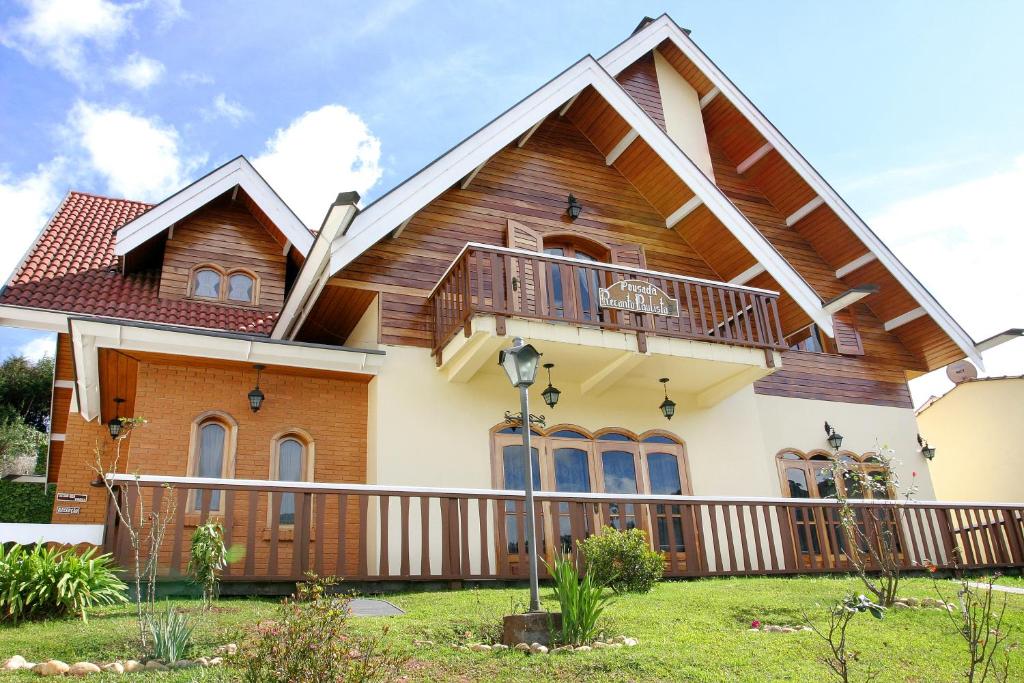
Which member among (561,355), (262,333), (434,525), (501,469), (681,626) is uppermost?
(262,333)

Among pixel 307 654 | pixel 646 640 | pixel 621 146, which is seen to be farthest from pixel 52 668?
pixel 621 146

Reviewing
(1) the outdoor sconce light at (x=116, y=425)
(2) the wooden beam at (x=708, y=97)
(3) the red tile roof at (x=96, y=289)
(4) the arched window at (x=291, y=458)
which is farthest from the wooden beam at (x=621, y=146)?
Answer: (1) the outdoor sconce light at (x=116, y=425)

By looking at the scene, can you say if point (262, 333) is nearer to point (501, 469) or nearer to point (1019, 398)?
point (501, 469)

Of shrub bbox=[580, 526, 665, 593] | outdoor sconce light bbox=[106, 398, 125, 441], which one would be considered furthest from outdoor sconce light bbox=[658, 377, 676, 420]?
outdoor sconce light bbox=[106, 398, 125, 441]

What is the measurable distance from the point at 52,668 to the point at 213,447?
6.51 meters

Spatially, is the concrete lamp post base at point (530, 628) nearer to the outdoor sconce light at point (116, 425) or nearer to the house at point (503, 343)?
the house at point (503, 343)

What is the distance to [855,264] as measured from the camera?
53.0ft

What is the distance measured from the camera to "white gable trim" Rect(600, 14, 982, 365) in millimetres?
15367

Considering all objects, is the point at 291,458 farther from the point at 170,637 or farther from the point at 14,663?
the point at 14,663

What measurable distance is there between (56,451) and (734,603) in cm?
1441

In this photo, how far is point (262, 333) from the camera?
523 inches

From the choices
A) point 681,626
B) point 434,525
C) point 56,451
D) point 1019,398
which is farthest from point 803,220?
point 56,451

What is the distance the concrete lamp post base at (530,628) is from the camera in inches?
247

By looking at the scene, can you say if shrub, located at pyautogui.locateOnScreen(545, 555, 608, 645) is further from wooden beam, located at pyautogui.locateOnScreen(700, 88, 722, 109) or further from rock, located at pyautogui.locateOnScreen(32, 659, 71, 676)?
wooden beam, located at pyautogui.locateOnScreen(700, 88, 722, 109)
